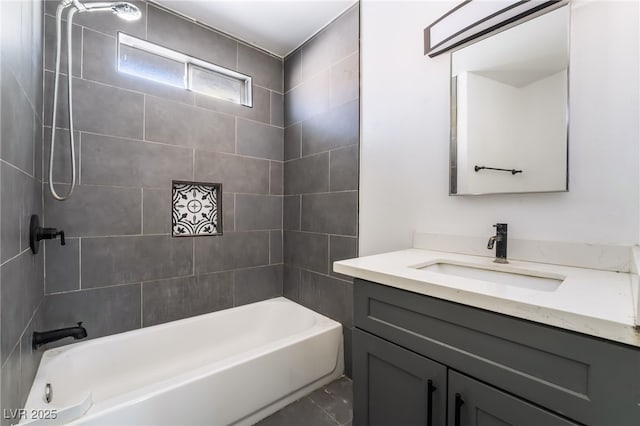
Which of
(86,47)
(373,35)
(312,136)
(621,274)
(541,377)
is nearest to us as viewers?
(541,377)

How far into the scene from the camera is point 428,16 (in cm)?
146

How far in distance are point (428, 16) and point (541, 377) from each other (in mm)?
1682

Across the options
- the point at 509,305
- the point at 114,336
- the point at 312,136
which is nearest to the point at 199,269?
the point at 114,336

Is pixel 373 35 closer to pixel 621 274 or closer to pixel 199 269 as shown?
pixel 621 274

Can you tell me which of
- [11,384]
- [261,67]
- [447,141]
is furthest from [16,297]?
[261,67]

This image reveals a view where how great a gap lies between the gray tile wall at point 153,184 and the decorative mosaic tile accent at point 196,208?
63 mm

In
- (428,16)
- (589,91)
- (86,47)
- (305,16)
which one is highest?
(305,16)

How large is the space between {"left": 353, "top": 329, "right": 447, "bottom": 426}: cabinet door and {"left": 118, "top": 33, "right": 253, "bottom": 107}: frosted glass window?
204 cm

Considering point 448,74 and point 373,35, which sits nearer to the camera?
point 448,74

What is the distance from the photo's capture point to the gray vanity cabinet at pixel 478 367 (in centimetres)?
54

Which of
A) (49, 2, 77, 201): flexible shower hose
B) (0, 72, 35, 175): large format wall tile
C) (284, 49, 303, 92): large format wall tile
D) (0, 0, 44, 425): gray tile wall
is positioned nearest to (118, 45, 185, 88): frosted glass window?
(49, 2, 77, 201): flexible shower hose

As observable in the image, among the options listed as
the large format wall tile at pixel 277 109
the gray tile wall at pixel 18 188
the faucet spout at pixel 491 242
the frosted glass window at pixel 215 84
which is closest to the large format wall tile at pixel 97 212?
the gray tile wall at pixel 18 188

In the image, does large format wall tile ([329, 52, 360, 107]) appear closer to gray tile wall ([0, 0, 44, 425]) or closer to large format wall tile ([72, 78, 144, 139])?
large format wall tile ([72, 78, 144, 139])

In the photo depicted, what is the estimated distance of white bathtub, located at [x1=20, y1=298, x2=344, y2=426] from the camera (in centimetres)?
114
